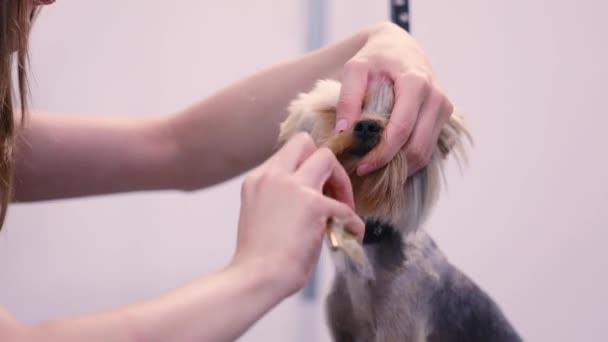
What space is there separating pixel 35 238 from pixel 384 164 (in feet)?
2.48

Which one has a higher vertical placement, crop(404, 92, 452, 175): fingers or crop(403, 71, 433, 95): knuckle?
crop(403, 71, 433, 95): knuckle

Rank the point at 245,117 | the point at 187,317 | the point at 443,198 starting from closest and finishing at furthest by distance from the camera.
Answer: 1. the point at 187,317
2. the point at 245,117
3. the point at 443,198

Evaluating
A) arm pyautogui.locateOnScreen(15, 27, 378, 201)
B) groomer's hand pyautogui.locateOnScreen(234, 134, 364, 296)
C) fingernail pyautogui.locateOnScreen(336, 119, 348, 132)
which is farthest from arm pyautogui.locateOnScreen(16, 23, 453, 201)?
groomer's hand pyautogui.locateOnScreen(234, 134, 364, 296)

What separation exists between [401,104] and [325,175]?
12 cm

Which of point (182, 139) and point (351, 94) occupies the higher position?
point (351, 94)

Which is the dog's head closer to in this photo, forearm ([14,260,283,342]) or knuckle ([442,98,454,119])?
knuckle ([442,98,454,119])

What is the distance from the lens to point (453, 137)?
25.2 inches

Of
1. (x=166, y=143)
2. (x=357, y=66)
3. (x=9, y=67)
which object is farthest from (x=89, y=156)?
(x=357, y=66)

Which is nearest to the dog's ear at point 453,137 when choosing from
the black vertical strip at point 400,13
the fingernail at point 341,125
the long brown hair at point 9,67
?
the fingernail at point 341,125

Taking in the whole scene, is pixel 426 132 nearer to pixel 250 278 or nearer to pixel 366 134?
pixel 366 134

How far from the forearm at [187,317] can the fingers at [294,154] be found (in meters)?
0.08

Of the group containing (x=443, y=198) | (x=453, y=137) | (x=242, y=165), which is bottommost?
(x=443, y=198)

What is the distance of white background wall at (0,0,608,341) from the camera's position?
1.05 metres

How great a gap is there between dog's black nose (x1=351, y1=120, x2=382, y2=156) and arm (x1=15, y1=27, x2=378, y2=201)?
21 cm
